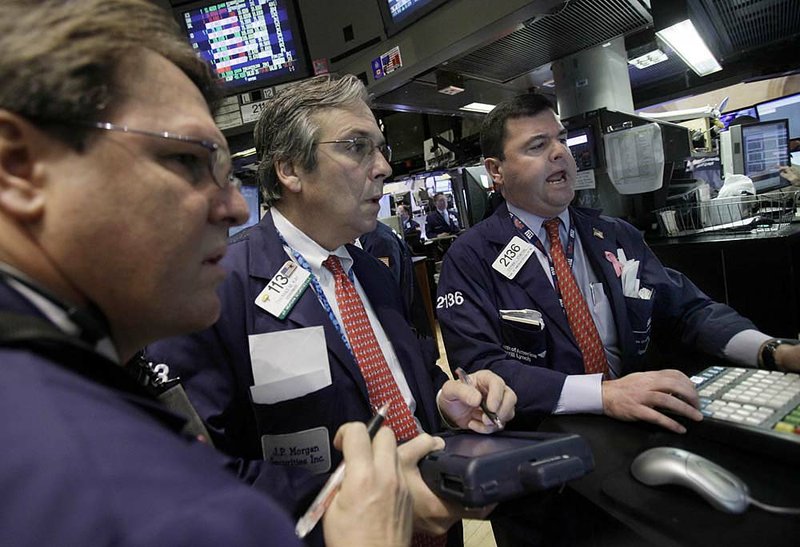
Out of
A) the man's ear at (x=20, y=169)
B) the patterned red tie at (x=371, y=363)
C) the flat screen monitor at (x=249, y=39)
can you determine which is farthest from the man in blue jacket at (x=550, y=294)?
the flat screen monitor at (x=249, y=39)

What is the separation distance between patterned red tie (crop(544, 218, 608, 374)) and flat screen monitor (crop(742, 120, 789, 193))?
2426mm

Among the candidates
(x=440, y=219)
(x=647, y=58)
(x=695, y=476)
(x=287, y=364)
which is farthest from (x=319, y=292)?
(x=440, y=219)

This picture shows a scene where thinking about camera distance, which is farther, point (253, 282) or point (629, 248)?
point (629, 248)

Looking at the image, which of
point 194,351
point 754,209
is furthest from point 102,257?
point 754,209

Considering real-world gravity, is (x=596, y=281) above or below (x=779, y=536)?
above

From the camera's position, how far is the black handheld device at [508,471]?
576 millimetres

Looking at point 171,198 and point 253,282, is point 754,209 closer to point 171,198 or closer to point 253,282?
point 253,282

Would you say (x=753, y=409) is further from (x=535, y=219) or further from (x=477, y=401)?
(x=535, y=219)

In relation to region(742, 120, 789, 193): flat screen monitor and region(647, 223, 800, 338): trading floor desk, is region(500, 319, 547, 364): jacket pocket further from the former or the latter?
region(742, 120, 789, 193): flat screen monitor

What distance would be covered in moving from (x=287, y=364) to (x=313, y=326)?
110 millimetres

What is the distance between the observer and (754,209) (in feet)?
8.06

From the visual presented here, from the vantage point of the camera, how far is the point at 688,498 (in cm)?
65

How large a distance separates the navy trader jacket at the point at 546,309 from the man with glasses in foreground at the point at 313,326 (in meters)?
0.17

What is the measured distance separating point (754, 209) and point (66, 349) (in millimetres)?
3087
